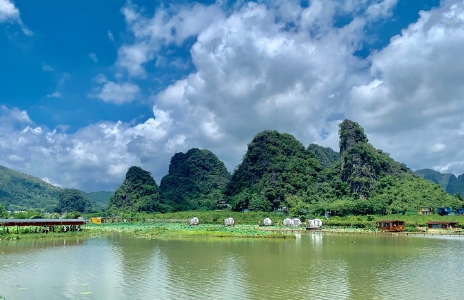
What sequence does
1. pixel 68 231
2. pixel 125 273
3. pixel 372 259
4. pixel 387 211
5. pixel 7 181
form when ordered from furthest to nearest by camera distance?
pixel 7 181, pixel 387 211, pixel 68 231, pixel 372 259, pixel 125 273

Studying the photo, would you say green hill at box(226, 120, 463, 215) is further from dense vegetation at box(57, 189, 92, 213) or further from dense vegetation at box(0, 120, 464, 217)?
dense vegetation at box(57, 189, 92, 213)

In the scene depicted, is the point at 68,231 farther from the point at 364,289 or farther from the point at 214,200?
the point at 214,200

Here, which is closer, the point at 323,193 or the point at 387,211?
the point at 387,211

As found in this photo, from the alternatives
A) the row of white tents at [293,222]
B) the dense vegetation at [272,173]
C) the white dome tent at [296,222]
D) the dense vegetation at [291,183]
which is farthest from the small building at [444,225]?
the dense vegetation at [272,173]

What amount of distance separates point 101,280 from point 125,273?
6.36 feet

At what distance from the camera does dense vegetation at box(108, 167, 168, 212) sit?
9288 centimetres

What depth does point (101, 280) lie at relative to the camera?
1741cm

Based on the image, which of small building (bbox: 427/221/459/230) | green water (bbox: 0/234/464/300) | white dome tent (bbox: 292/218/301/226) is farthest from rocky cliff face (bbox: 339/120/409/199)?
green water (bbox: 0/234/464/300)

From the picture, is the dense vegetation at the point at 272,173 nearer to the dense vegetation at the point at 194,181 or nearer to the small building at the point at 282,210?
the small building at the point at 282,210

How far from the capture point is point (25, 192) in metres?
162

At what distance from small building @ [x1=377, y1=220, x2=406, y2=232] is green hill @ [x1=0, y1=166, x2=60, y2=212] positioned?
121251mm

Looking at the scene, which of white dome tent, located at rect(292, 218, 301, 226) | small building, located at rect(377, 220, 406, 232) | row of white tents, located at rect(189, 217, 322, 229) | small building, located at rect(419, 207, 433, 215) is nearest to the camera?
small building, located at rect(377, 220, 406, 232)

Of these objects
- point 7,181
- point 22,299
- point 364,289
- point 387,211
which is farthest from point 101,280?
point 7,181

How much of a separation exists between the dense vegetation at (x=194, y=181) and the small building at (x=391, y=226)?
49.0 metres
